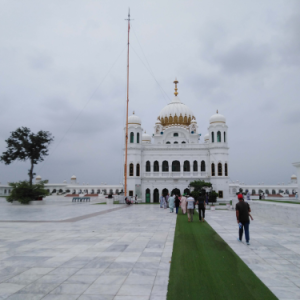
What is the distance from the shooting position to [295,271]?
228 inches

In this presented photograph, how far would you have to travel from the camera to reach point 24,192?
30.5m

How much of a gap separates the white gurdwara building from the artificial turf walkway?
3383 centimetres

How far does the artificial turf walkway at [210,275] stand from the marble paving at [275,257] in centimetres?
21

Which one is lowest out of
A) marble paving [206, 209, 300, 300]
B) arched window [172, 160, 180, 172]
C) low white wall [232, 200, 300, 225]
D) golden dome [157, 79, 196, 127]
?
marble paving [206, 209, 300, 300]

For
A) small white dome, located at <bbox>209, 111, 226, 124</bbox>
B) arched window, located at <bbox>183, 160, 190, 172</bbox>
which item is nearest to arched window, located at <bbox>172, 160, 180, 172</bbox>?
arched window, located at <bbox>183, 160, 190, 172</bbox>

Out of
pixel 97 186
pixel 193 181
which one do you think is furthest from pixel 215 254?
pixel 97 186

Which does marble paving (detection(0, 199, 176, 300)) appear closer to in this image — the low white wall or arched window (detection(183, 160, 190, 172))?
the low white wall

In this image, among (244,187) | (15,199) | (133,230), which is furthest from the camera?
(244,187)

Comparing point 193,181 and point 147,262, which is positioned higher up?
point 193,181

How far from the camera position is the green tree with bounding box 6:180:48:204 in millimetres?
30223

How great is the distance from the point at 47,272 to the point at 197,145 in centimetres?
3942

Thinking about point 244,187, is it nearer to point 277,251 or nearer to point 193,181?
point 193,181

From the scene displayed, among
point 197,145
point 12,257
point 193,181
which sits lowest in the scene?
point 12,257

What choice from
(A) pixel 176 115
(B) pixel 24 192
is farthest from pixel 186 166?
(B) pixel 24 192
